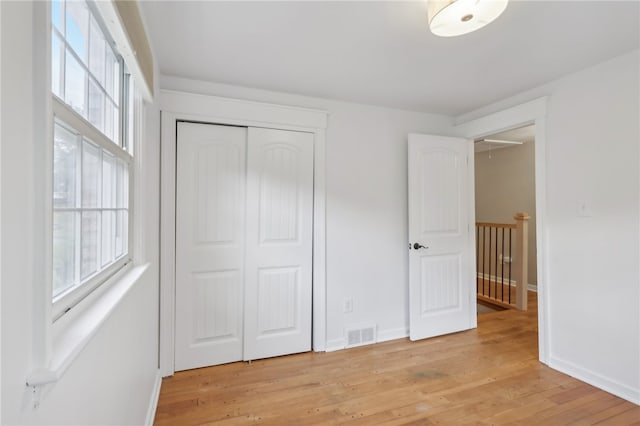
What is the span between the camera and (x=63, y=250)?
86 centimetres

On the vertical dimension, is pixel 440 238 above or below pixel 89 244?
below

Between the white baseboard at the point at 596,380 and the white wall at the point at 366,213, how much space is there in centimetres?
124

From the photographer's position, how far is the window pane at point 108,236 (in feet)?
4.05

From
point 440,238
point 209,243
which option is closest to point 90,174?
point 209,243

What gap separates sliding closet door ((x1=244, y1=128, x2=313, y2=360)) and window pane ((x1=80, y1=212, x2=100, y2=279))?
1.51 metres

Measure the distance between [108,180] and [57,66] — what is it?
1.84 ft

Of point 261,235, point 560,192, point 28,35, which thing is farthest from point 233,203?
point 560,192

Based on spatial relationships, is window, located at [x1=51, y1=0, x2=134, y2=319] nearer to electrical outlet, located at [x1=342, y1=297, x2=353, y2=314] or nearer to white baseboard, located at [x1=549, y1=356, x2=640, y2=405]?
electrical outlet, located at [x1=342, y1=297, x2=353, y2=314]

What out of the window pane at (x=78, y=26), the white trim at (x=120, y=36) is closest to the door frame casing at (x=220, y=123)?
the white trim at (x=120, y=36)

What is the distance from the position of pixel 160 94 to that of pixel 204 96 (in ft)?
1.02

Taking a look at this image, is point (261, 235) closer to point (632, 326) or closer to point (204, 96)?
point (204, 96)

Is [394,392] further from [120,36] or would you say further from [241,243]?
[120,36]

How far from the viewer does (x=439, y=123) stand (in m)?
3.40

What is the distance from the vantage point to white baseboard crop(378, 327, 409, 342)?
3051 mm
